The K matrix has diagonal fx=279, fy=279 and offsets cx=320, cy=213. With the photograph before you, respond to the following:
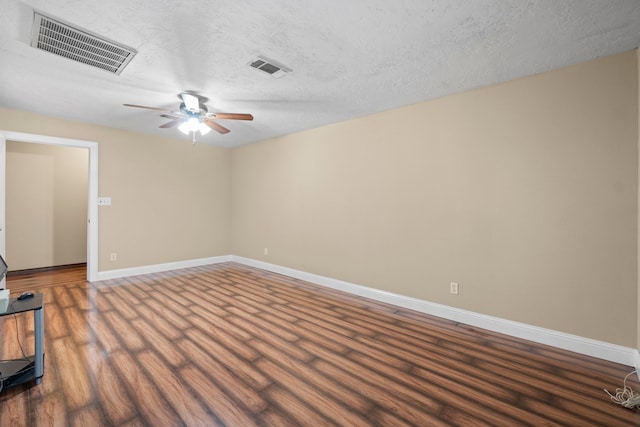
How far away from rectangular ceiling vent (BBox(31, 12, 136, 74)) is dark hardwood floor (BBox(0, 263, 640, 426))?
256 cm

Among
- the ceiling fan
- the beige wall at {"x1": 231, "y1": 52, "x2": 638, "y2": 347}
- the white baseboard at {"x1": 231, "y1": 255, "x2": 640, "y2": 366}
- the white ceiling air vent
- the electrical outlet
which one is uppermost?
the white ceiling air vent

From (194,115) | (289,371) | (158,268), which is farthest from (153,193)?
(289,371)

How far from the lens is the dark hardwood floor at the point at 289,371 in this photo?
1708 mm

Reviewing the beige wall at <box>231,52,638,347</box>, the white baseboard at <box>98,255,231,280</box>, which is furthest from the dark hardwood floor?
the white baseboard at <box>98,255,231,280</box>

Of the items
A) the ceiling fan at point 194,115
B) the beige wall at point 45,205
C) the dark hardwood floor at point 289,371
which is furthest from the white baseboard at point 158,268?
the ceiling fan at point 194,115

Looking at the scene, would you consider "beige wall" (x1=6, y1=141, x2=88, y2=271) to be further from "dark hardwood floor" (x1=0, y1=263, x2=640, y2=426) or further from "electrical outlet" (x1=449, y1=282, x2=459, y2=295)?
"electrical outlet" (x1=449, y1=282, x2=459, y2=295)

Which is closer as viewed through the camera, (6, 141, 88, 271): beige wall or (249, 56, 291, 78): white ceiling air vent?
(249, 56, 291, 78): white ceiling air vent

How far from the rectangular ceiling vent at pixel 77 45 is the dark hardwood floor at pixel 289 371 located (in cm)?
256

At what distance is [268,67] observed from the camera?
2.64 m

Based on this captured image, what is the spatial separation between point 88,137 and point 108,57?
2841mm

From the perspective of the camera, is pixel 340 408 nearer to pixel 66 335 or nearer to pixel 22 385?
pixel 22 385

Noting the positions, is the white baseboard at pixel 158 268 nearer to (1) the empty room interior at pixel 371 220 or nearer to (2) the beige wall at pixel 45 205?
(1) the empty room interior at pixel 371 220

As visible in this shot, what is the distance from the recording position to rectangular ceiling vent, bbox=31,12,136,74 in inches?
81.1

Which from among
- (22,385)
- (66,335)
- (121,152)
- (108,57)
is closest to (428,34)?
(108,57)
